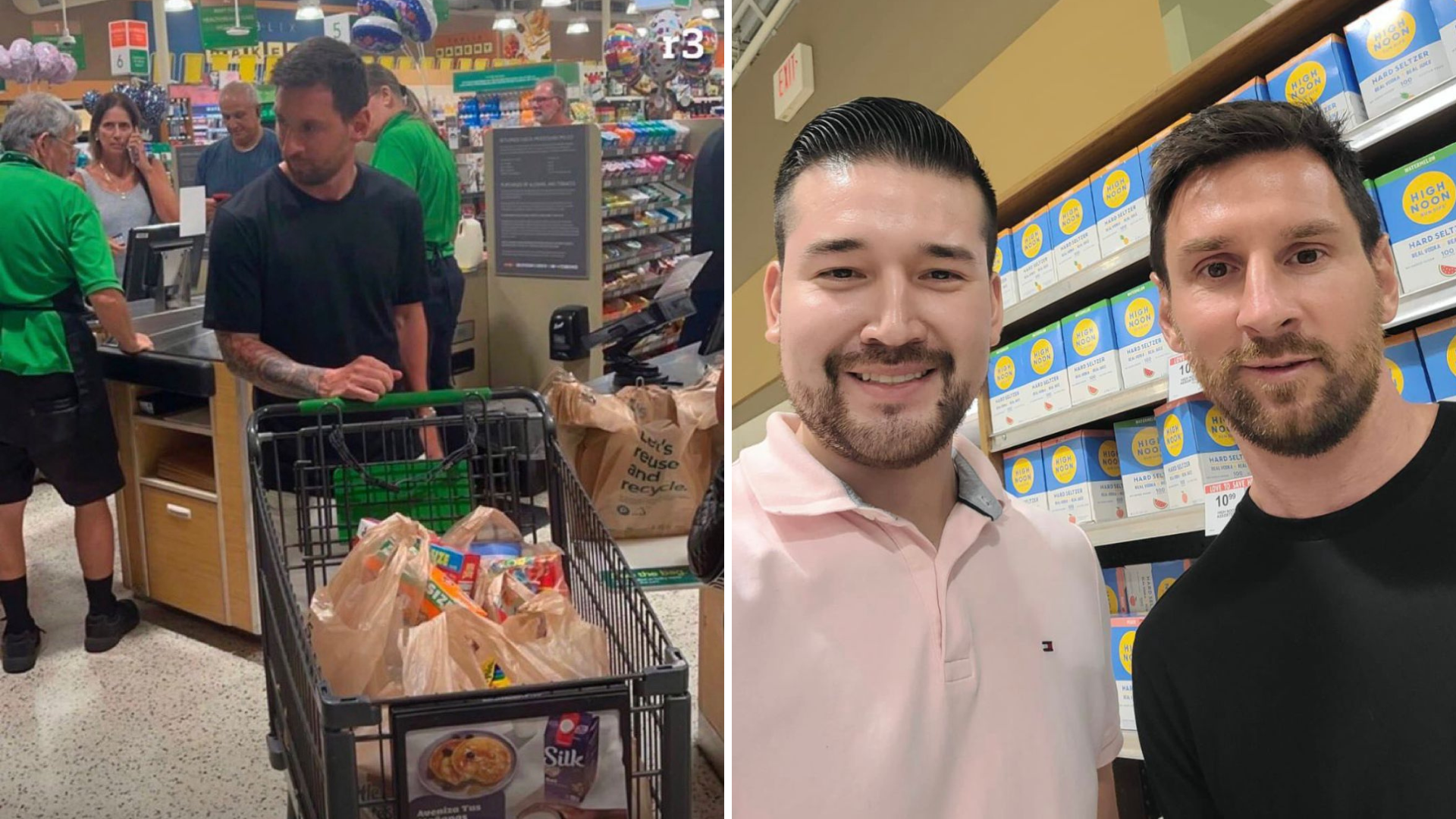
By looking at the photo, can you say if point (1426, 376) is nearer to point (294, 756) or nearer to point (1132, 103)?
point (1132, 103)

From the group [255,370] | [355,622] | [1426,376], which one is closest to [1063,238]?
[1426,376]

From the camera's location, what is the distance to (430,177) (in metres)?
2.29

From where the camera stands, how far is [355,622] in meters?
1.69

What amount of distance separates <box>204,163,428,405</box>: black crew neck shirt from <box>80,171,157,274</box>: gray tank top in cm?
20

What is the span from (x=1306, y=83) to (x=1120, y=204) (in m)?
0.24

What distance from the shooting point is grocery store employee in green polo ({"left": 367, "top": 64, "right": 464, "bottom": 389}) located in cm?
217

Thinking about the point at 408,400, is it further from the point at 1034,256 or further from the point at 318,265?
the point at 1034,256

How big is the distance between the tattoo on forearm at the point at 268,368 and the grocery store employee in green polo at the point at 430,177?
Answer: 0.86 feet

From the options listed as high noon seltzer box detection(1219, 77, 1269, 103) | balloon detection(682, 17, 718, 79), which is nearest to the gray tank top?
balloon detection(682, 17, 718, 79)

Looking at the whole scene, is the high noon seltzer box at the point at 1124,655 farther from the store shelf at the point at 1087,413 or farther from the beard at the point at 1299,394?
the beard at the point at 1299,394

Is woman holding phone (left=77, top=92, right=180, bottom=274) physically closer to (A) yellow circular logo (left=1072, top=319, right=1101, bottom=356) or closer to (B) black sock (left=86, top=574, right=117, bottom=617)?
(B) black sock (left=86, top=574, right=117, bottom=617)

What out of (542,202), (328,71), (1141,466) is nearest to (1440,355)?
(1141,466)

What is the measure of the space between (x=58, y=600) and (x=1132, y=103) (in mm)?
2617

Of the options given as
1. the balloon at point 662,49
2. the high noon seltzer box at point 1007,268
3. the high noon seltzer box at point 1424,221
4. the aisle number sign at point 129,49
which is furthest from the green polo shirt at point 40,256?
the high noon seltzer box at point 1424,221
